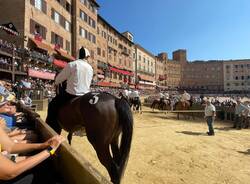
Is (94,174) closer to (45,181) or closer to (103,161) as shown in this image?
(45,181)

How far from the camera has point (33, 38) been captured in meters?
25.1

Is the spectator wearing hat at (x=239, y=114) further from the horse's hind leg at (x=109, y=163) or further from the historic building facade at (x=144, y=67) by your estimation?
the historic building facade at (x=144, y=67)

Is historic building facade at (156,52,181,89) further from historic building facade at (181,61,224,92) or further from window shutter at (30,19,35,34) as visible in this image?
window shutter at (30,19,35,34)

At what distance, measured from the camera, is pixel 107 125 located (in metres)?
4.27

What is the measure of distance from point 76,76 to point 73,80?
10 centimetres

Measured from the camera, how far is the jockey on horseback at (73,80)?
4.89 metres

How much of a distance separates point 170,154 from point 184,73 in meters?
120

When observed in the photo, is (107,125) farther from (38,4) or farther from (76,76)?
(38,4)

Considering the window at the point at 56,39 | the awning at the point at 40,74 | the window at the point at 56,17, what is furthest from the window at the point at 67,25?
the awning at the point at 40,74

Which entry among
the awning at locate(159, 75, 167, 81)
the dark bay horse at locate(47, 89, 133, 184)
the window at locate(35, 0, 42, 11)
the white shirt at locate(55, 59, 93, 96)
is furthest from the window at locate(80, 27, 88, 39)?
the awning at locate(159, 75, 167, 81)

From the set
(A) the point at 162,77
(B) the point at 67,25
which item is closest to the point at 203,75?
(A) the point at 162,77

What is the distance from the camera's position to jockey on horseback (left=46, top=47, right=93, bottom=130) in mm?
4891

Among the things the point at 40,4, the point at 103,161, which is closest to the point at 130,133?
the point at 103,161

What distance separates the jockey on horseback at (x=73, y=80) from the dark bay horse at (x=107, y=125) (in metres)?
0.43
